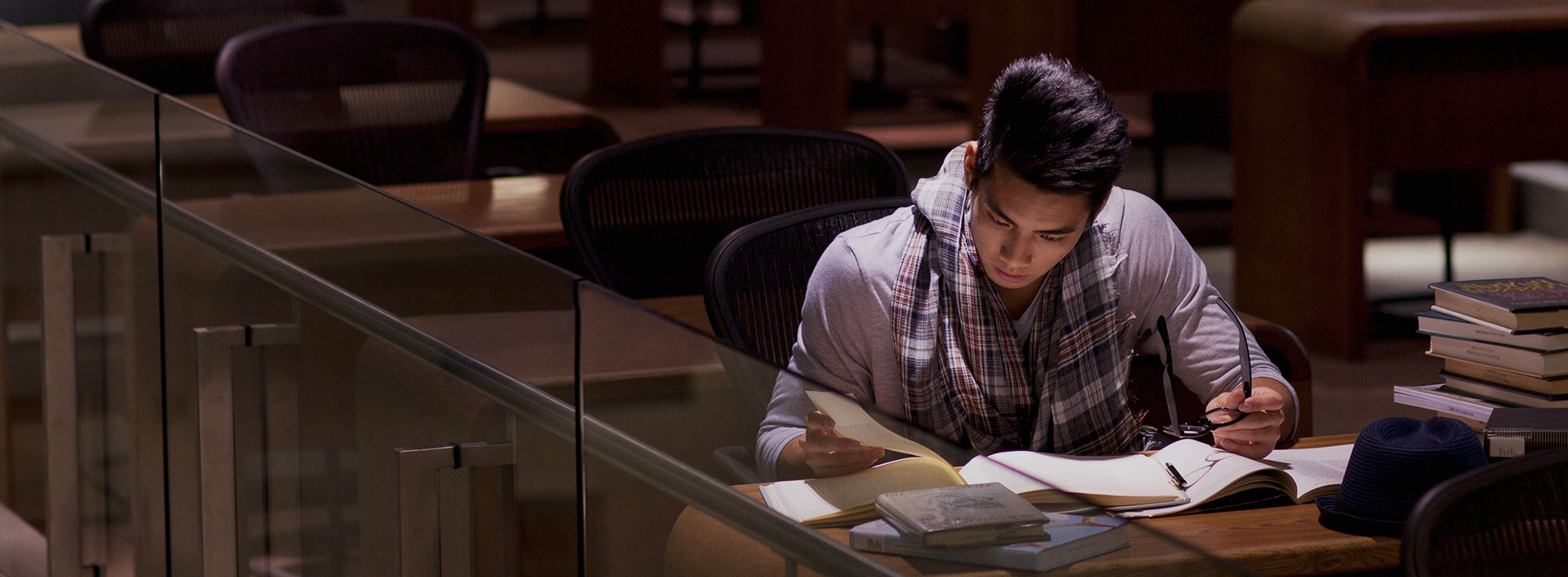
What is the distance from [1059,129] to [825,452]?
694 millimetres

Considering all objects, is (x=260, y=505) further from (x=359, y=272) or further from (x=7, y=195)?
(x=7, y=195)

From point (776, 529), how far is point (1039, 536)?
Answer: 0.56ft

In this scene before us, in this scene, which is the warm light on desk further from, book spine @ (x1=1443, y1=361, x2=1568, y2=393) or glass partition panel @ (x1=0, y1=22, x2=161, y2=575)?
book spine @ (x1=1443, y1=361, x2=1568, y2=393)

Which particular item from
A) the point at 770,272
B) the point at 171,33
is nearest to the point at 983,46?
the point at 171,33

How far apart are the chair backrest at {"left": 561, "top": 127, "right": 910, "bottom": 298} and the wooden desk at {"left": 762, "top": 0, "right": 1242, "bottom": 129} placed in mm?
2400

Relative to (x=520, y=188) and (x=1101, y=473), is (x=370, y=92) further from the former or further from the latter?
(x=1101, y=473)

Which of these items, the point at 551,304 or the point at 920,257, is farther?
the point at 920,257

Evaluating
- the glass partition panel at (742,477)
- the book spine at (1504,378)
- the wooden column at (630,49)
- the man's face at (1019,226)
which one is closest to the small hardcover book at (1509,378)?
the book spine at (1504,378)

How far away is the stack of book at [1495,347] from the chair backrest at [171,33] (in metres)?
3.32

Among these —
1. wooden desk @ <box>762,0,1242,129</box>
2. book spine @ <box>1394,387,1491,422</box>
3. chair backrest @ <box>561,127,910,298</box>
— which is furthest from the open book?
wooden desk @ <box>762,0,1242,129</box>

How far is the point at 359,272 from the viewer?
1518mm

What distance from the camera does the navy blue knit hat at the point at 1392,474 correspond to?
149 centimetres

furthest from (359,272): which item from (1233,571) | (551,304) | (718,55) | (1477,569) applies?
(718,55)

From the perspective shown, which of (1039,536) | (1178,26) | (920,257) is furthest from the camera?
(1178,26)
